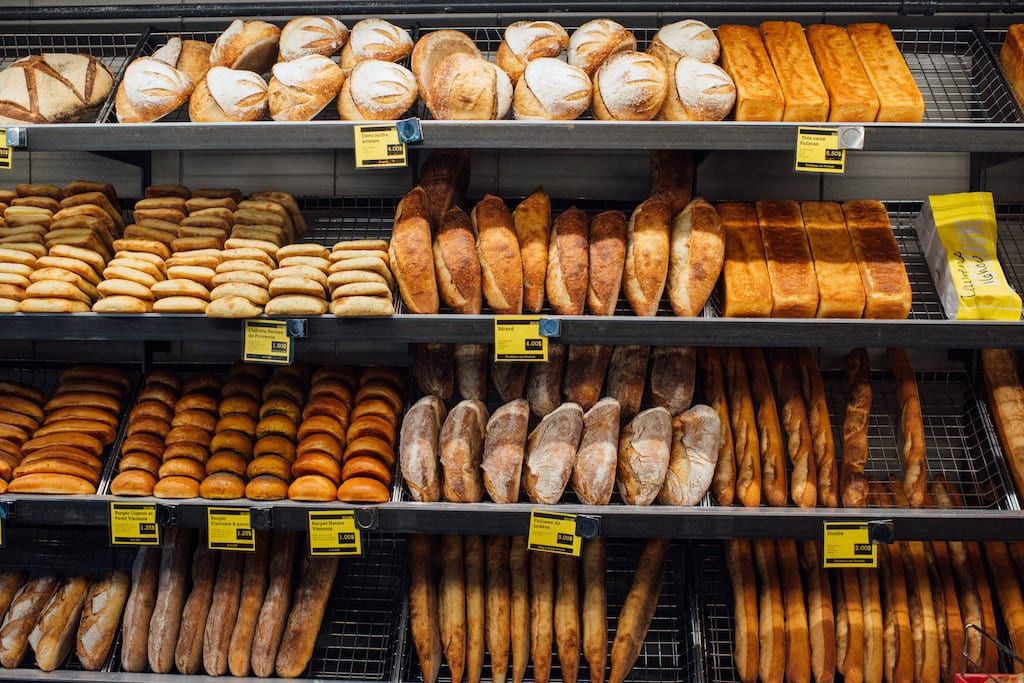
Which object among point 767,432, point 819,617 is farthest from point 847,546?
point 767,432

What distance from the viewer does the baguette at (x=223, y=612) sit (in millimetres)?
2160

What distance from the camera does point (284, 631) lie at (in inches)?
86.8

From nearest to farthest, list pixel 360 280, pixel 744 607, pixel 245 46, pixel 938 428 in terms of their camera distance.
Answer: pixel 360 280 < pixel 744 607 < pixel 245 46 < pixel 938 428

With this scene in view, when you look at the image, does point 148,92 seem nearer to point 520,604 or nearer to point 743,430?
point 520,604

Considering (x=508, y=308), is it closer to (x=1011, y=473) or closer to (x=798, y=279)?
(x=798, y=279)

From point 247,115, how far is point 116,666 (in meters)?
1.62

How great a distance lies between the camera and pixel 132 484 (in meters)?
2.13

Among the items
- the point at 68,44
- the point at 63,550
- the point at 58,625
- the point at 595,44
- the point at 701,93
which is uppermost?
the point at 68,44

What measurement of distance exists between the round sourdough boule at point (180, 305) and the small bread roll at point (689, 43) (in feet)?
4.75

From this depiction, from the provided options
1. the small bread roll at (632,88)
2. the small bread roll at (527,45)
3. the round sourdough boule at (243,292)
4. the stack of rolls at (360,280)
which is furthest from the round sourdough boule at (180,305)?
the small bread roll at (632,88)

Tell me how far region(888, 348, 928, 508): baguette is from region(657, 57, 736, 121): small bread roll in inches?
36.8

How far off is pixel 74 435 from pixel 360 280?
3.26 ft

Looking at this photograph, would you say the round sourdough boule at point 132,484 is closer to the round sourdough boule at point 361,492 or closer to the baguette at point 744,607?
the round sourdough boule at point 361,492

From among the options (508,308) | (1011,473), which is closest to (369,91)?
(508,308)
